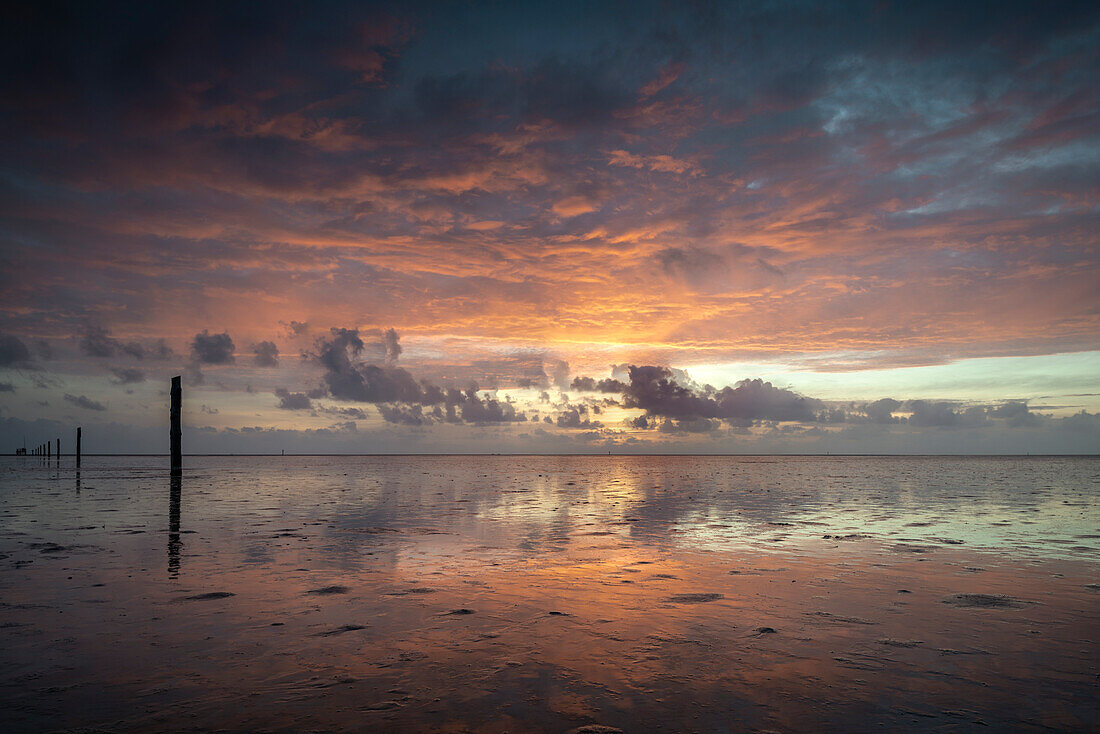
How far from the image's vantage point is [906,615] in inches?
333

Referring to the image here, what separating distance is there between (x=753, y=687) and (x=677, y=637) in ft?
5.47

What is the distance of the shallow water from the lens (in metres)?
5.25

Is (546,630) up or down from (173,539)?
up

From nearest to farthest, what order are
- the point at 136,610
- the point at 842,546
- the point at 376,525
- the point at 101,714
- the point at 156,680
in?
1. the point at 101,714
2. the point at 156,680
3. the point at 136,610
4. the point at 842,546
5. the point at 376,525

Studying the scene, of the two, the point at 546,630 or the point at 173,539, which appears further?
the point at 173,539

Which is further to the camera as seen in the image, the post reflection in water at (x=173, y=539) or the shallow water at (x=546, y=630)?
the post reflection in water at (x=173, y=539)

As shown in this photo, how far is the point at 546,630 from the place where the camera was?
25.3 feet

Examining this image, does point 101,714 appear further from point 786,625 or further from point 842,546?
point 842,546

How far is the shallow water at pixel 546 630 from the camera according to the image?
207 inches

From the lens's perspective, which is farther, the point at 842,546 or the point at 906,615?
the point at 842,546

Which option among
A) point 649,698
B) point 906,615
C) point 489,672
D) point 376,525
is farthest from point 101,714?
point 376,525

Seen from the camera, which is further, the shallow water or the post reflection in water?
the post reflection in water

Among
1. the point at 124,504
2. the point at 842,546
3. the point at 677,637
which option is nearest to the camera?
the point at 677,637

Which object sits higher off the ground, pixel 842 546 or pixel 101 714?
pixel 101 714
